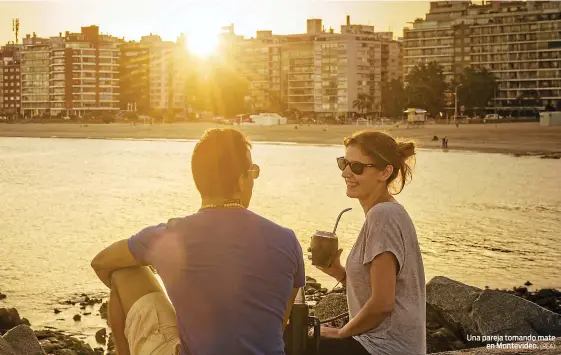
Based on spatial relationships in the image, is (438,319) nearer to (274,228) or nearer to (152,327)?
(152,327)

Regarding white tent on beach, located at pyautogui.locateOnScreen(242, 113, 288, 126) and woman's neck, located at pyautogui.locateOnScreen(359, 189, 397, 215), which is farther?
white tent on beach, located at pyautogui.locateOnScreen(242, 113, 288, 126)

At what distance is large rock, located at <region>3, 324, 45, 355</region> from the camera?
6.77 metres

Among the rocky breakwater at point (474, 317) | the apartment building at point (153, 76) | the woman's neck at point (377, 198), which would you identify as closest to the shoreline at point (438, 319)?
the rocky breakwater at point (474, 317)

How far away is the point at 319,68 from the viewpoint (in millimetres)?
160000

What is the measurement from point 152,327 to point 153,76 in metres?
177

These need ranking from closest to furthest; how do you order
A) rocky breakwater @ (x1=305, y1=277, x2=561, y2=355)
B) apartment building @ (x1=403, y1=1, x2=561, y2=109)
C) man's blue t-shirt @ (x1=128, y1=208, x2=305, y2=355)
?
1. man's blue t-shirt @ (x1=128, y1=208, x2=305, y2=355)
2. rocky breakwater @ (x1=305, y1=277, x2=561, y2=355)
3. apartment building @ (x1=403, y1=1, x2=561, y2=109)

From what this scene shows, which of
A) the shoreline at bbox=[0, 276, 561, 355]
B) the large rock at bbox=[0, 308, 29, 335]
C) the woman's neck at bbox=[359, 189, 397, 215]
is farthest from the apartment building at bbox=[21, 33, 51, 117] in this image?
the woman's neck at bbox=[359, 189, 397, 215]

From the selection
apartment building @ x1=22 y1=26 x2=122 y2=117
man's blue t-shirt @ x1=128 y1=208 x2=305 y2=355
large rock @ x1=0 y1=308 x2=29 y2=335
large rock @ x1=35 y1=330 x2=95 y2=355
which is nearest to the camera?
man's blue t-shirt @ x1=128 y1=208 x2=305 y2=355

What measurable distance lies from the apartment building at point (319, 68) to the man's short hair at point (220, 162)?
149906 mm

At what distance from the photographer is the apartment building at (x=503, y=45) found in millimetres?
131375

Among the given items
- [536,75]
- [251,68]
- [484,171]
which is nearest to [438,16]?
[536,75]

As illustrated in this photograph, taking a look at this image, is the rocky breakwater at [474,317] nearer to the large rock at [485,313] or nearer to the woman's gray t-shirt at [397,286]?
the large rock at [485,313]

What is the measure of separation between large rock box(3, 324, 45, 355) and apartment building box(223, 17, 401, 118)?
146 metres

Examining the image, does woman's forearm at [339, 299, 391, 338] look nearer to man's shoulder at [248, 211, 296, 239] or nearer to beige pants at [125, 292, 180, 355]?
man's shoulder at [248, 211, 296, 239]
